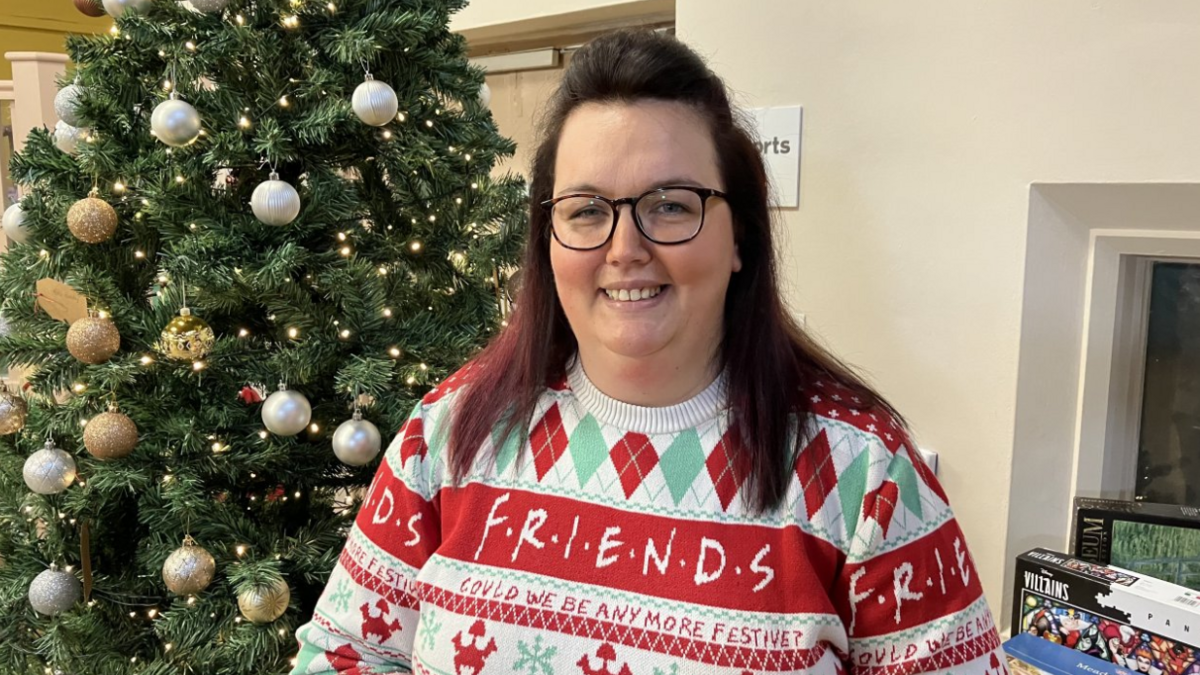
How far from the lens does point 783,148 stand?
A: 1.55m

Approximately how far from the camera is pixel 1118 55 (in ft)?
3.94

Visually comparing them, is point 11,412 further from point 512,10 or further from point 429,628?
point 512,10

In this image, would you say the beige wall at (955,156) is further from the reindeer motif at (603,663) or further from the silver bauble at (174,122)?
the silver bauble at (174,122)

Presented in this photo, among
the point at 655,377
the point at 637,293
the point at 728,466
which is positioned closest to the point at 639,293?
the point at 637,293

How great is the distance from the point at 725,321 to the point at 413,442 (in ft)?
1.33

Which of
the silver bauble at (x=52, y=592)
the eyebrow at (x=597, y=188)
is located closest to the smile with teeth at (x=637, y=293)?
the eyebrow at (x=597, y=188)

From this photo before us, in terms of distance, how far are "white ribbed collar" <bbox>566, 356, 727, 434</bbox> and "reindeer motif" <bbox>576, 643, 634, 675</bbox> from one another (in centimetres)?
23

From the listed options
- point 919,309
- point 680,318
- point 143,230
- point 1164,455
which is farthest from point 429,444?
point 1164,455

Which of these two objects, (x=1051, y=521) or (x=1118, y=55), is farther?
(x=1051, y=521)

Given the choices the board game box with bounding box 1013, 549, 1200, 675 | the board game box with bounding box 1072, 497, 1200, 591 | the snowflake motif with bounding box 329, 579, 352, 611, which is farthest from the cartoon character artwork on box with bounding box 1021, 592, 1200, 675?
the snowflake motif with bounding box 329, 579, 352, 611

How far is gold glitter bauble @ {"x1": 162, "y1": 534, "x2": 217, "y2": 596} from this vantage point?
49.2 inches

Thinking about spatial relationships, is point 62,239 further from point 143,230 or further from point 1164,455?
point 1164,455

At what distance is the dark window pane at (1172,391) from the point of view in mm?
1383

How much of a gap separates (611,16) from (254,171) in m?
0.97
